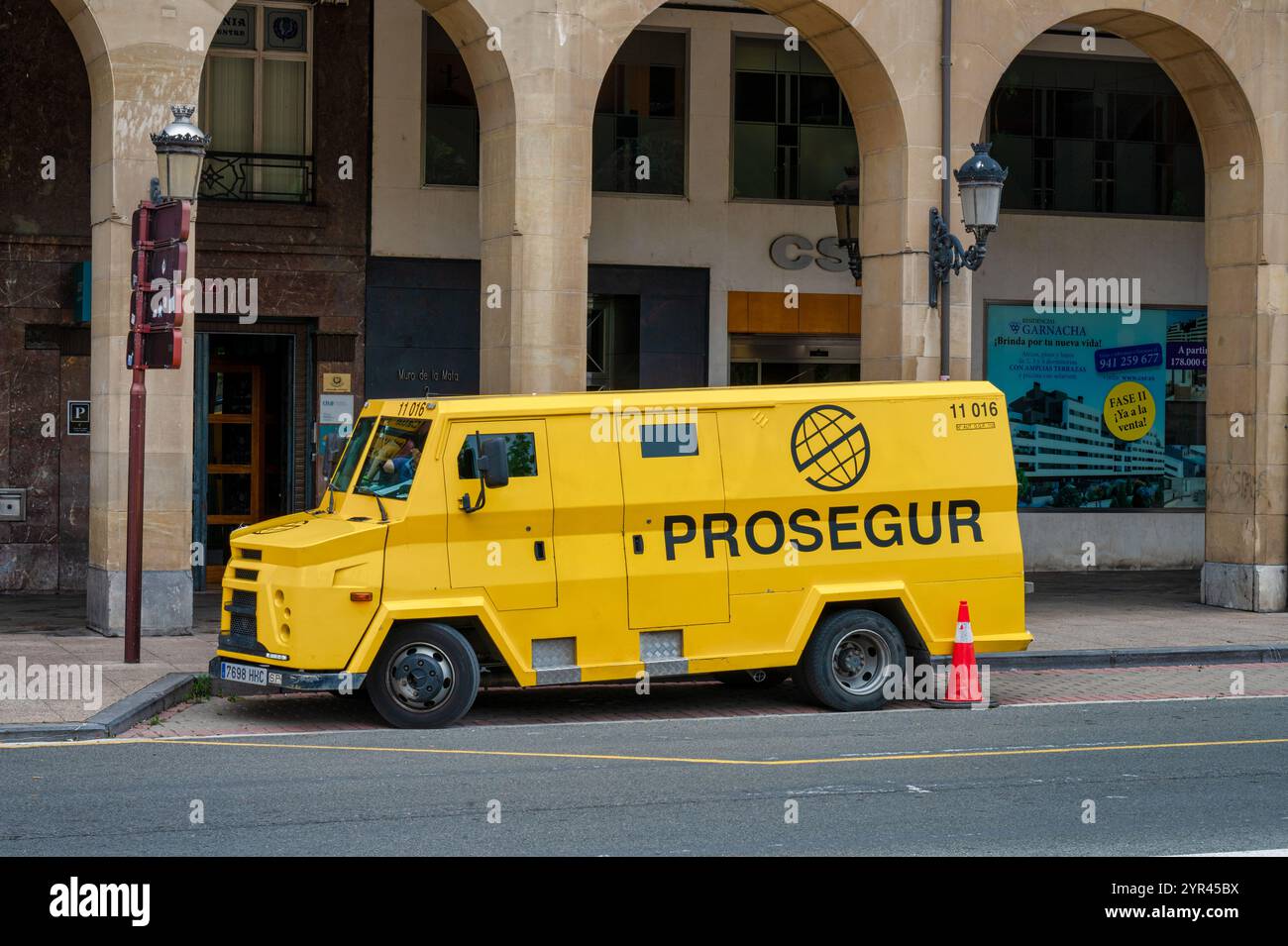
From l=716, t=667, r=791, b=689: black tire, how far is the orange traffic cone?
135cm

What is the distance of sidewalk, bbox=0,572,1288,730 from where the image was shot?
13.9 meters

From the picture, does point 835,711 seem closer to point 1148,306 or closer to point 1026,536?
point 1026,536

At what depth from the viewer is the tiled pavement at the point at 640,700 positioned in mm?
12641

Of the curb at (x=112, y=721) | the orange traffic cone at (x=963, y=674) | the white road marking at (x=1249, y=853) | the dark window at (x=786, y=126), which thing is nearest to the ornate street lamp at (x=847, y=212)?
the dark window at (x=786, y=126)

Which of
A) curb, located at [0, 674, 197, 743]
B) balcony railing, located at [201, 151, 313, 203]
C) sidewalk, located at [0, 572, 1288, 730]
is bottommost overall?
curb, located at [0, 674, 197, 743]

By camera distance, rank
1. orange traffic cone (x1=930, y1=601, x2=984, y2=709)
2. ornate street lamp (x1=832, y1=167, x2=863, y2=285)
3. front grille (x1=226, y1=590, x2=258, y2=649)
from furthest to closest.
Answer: ornate street lamp (x1=832, y1=167, x2=863, y2=285) → orange traffic cone (x1=930, y1=601, x2=984, y2=709) → front grille (x1=226, y1=590, x2=258, y2=649)

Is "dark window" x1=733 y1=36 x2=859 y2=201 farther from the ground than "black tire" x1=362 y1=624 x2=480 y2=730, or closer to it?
farther from the ground

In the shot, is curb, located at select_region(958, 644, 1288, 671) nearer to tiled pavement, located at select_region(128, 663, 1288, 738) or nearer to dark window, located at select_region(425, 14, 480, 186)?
tiled pavement, located at select_region(128, 663, 1288, 738)

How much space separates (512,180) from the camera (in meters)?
17.2

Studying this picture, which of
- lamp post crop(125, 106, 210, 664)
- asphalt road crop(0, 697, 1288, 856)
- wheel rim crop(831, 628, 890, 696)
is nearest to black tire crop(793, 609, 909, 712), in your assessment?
wheel rim crop(831, 628, 890, 696)
